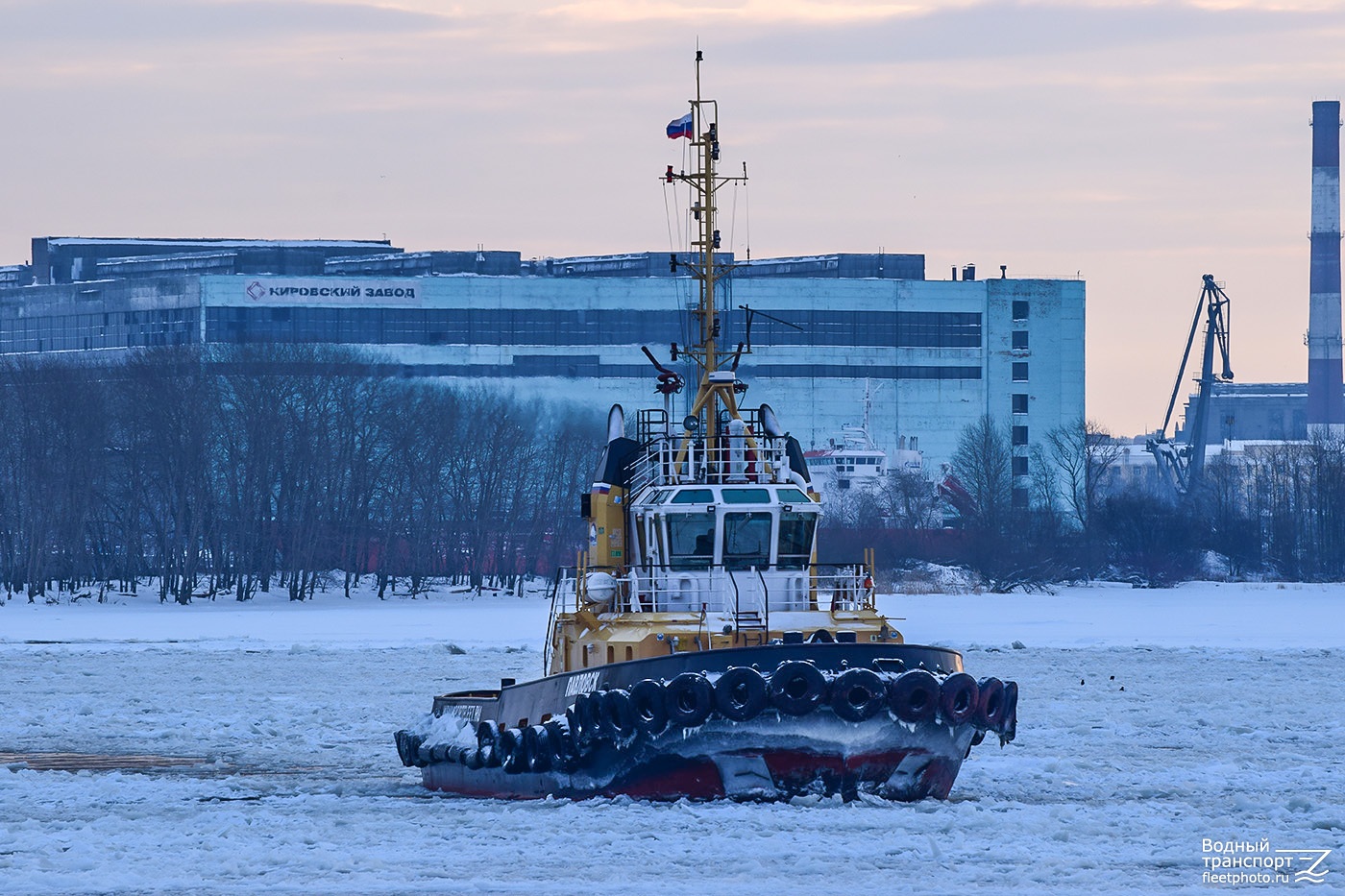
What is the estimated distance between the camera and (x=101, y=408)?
91750mm

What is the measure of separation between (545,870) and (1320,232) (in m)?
132

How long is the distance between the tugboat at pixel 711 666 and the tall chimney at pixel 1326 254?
12125 centimetres

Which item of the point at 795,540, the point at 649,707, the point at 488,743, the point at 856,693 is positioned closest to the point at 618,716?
the point at 649,707

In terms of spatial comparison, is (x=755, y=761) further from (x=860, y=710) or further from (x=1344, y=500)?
(x=1344, y=500)

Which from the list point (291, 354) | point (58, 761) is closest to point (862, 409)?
point (291, 354)

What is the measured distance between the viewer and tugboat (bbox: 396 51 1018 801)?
24.1 meters

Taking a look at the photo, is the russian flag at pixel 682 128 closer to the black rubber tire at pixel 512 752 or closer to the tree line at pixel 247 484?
the black rubber tire at pixel 512 752

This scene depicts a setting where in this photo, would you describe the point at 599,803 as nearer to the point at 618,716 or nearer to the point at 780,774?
the point at 618,716

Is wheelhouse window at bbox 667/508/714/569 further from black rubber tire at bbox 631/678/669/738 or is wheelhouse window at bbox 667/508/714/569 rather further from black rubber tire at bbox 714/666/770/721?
black rubber tire at bbox 714/666/770/721

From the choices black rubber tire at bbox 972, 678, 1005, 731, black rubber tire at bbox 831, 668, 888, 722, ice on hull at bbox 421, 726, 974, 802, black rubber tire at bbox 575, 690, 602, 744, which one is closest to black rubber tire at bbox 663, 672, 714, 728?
ice on hull at bbox 421, 726, 974, 802

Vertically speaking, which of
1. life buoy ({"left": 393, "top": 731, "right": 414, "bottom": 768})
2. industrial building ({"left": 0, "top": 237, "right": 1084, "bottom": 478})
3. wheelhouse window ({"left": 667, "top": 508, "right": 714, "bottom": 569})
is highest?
industrial building ({"left": 0, "top": 237, "right": 1084, "bottom": 478})

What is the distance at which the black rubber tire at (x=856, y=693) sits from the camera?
78.4 feet

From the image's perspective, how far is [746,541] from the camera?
87.8 feet

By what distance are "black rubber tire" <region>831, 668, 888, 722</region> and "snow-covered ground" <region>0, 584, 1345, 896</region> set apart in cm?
110
